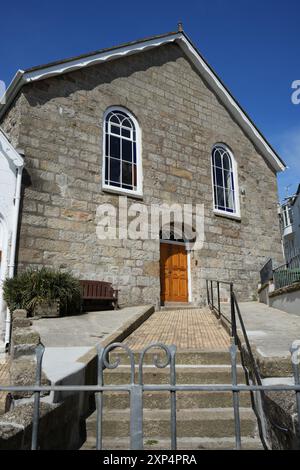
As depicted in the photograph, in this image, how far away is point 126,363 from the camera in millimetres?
5453

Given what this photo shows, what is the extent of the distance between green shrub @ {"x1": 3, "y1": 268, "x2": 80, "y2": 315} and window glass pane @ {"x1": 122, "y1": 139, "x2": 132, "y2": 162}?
516 centimetres

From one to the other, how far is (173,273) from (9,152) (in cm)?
655

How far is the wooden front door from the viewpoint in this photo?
12789mm

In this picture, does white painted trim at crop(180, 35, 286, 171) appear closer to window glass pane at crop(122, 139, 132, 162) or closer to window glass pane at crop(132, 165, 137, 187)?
window glass pane at crop(122, 139, 132, 162)

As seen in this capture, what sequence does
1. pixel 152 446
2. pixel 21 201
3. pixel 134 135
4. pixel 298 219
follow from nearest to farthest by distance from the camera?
pixel 152 446 < pixel 21 201 < pixel 134 135 < pixel 298 219

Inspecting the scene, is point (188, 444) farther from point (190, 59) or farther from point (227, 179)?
point (190, 59)

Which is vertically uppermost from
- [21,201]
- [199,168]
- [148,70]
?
[148,70]

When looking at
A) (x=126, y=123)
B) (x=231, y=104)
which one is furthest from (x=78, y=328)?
(x=231, y=104)

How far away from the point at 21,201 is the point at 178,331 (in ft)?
17.4

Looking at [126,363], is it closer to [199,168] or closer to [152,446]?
[152,446]

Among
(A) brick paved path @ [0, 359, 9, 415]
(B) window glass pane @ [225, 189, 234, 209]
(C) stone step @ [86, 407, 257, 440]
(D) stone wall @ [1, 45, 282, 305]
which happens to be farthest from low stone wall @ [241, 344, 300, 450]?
(B) window glass pane @ [225, 189, 234, 209]

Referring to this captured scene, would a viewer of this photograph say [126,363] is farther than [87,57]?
No

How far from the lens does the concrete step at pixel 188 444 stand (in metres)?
3.92

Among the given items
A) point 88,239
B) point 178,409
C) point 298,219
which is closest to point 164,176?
point 88,239
